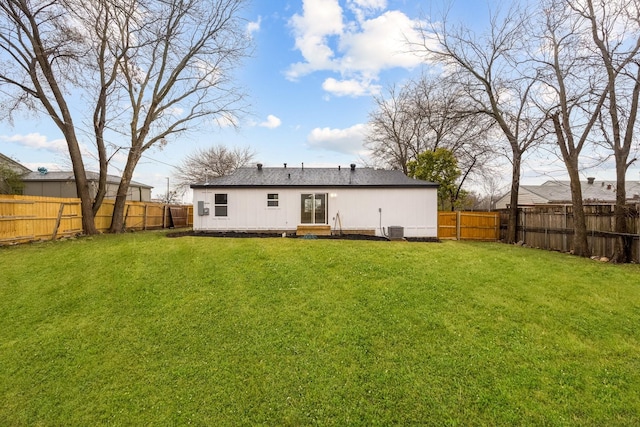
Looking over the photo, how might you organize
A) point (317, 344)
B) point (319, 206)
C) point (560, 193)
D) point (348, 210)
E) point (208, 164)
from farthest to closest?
point (208, 164)
point (560, 193)
point (319, 206)
point (348, 210)
point (317, 344)

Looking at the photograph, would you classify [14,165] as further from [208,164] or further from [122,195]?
[122,195]

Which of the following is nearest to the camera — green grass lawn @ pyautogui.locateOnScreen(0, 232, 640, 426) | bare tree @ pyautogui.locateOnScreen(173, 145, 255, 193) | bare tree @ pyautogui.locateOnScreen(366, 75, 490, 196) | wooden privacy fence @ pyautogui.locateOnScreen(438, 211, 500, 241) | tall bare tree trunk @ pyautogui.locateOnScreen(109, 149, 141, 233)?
green grass lawn @ pyautogui.locateOnScreen(0, 232, 640, 426)

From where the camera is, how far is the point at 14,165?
2550cm

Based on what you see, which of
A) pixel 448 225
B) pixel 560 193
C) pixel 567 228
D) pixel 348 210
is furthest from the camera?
pixel 560 193

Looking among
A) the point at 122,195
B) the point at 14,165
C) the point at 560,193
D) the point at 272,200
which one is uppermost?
the point at 14,165

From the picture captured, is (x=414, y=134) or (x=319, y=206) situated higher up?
(x=414, y=134)

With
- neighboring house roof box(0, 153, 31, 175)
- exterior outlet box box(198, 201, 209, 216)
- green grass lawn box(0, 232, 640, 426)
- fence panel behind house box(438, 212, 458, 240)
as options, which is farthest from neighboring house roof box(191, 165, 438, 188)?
neighboring house roof box(0, 153, 31, 175)

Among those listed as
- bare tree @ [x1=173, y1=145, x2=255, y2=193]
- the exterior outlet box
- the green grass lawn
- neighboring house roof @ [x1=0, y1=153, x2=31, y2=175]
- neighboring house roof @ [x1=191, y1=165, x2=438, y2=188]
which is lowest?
the green grass lawn

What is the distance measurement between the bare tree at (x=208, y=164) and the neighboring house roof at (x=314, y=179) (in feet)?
65.0

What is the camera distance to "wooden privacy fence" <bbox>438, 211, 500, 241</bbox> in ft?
48.5

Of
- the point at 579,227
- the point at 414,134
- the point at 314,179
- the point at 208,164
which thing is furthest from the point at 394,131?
the point at 208,164

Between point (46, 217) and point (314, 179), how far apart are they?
34.0 ft

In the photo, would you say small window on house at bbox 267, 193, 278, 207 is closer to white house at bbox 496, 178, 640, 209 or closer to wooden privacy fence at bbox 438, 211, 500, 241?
wooden privacy fence at bbox 438, 211, 500, 241

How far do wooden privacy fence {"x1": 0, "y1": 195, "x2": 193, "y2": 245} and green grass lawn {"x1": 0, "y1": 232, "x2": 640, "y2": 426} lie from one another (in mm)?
3000
